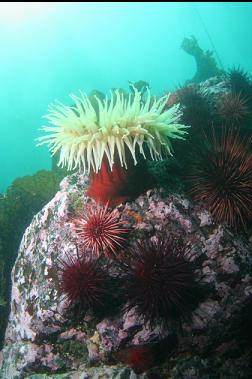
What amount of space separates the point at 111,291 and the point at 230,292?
1.69 meters

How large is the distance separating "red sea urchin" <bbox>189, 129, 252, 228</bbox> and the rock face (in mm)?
235

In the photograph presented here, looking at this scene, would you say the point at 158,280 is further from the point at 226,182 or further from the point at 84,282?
the point at 226,182

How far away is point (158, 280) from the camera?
384 centimetres

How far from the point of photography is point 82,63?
456 feet

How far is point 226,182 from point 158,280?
1.88 metres

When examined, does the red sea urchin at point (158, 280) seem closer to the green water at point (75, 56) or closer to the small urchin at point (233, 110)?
the small urchin at point (233, 110)

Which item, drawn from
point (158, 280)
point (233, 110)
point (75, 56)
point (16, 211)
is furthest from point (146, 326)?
point (75, 56)

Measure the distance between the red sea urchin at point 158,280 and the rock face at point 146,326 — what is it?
1.28 ft

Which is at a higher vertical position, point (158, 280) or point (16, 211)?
point (16, 211)

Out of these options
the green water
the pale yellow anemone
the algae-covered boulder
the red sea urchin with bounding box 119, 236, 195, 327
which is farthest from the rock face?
the green water

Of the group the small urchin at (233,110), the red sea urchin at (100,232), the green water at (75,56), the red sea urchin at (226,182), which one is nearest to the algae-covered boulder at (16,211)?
the red sea urchin at (100,232)

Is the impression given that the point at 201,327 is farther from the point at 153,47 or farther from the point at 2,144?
the point at 153,47

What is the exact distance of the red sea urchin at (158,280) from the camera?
3865 millimetres

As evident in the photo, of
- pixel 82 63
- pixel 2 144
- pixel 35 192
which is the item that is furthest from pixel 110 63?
pixel 35 192
